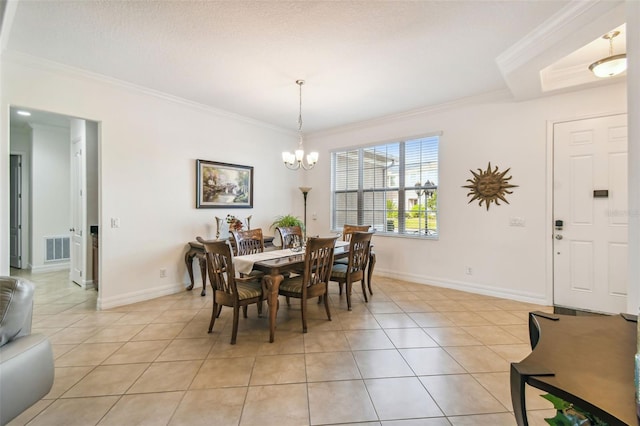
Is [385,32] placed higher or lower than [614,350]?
higher

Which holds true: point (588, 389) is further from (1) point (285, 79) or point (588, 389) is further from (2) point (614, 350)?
(1) point (285, 79)

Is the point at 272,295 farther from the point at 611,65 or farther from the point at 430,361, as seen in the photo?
the point at 611,65

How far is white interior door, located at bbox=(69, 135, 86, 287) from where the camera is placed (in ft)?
13.8

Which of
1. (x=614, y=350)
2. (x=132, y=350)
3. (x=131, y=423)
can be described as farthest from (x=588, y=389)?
(x=132, y=350)

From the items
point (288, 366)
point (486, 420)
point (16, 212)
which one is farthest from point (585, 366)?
point (16, 212)

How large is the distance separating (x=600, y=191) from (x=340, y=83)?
3.31 metres

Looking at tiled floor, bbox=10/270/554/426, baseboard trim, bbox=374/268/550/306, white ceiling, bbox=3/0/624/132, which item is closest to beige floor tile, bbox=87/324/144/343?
tiled floor, bbox=10/270/554/426

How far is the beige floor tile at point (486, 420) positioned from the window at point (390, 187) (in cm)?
300

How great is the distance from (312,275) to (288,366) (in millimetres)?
963

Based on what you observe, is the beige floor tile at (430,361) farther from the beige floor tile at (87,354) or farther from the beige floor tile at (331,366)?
the beige floor tile at (87,354)

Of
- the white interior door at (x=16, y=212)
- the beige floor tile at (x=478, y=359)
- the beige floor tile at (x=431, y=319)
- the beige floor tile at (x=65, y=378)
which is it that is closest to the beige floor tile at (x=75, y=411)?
the beige floor tile at (x=65, y=378)

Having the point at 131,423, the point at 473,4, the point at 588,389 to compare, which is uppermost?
the point at 473,4

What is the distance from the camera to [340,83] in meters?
3.52

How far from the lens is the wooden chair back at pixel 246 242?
11.5 feet
